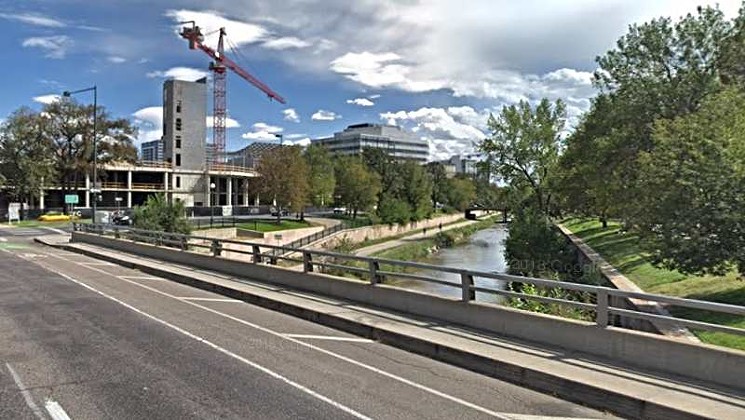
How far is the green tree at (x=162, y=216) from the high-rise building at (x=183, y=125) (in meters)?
67.8

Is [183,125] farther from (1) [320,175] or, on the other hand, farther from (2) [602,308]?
(2) [602,308]

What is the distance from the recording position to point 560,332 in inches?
368

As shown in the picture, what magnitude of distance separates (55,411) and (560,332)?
662 centimetres

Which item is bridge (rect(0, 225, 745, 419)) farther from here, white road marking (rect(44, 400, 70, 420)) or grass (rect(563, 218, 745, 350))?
grass (rect(563, 218, 745, 350))

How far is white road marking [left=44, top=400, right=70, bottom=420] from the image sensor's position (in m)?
6.49

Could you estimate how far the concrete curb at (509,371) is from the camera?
6816mm

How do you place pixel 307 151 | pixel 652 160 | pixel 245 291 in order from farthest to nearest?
pixel 307 151 → pixel 652 160 → pixel 245 291

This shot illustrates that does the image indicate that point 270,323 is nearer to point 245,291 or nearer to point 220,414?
point 245,291

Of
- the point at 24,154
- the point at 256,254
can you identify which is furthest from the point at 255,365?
the point at 24,154

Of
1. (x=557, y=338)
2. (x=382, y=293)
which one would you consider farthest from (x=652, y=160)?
(x=557, y=338)

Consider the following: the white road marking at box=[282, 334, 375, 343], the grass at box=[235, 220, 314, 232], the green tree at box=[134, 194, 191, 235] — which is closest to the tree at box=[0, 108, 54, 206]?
the grass at box=[235, 220, 314, 232]

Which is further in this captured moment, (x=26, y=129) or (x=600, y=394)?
(x=26, y=129)

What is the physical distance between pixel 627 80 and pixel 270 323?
26508mm

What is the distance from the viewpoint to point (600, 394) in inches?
284
